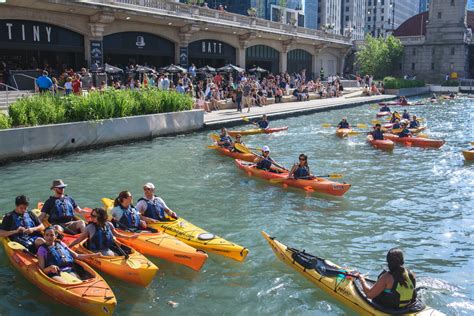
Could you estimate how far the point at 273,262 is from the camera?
10789 mm

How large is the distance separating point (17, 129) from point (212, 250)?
482 inches

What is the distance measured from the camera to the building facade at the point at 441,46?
77375mm

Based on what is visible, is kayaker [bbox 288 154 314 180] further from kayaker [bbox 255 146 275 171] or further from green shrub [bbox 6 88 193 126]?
green shrub [bbox 6 88 193 126]

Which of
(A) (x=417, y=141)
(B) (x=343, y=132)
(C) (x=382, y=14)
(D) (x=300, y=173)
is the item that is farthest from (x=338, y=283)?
(C) (x=382, y=14)

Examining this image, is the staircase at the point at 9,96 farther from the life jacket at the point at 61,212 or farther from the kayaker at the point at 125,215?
Result: the kayaker at the point at 125,215

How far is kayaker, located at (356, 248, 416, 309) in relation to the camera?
770 cm

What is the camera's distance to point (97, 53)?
34.5 metres

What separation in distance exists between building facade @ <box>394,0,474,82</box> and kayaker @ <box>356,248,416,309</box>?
76902 mm

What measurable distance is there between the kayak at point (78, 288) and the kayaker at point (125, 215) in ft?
6.09

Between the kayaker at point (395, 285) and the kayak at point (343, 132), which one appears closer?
the kayaker at point (395, 285)

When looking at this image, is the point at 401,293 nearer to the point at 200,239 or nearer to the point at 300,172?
the point at 200,239

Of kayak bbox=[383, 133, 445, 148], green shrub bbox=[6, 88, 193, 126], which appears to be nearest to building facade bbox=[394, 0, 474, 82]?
kayak bbox=[383, 133, 445, 148]

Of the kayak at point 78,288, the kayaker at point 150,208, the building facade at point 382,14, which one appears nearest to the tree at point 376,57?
the kayaker at point 150,208

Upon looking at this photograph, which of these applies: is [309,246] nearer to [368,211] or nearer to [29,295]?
[368,211]
